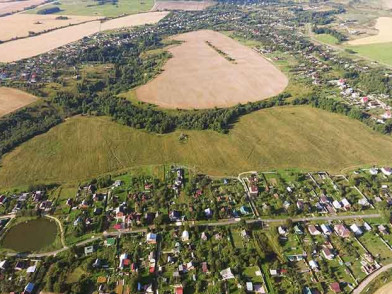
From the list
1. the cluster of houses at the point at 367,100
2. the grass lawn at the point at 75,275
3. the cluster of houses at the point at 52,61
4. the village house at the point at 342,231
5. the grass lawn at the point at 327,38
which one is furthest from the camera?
the grass lawn at the point at 327,38

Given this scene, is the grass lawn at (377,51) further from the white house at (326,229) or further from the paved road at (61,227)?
the paved road at (61,227)

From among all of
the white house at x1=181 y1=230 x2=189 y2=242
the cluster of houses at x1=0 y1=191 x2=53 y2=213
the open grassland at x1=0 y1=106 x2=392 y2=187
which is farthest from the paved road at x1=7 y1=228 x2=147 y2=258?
the open grassland at x1=0 y1=106 x2=392 y2=187

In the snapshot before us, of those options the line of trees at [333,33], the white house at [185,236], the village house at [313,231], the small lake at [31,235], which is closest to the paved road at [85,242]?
the small lake at [31,235]

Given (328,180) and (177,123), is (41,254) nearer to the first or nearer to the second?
(177,123)

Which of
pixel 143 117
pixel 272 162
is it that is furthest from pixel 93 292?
pixel 143 117

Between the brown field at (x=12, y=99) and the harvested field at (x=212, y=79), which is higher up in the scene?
the brown field at (x=12, y=99)

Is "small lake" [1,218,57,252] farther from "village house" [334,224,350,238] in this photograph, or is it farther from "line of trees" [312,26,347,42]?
"line of trees" [312,26,347,42]

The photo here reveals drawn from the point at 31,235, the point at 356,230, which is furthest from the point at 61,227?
the point at 356,230
